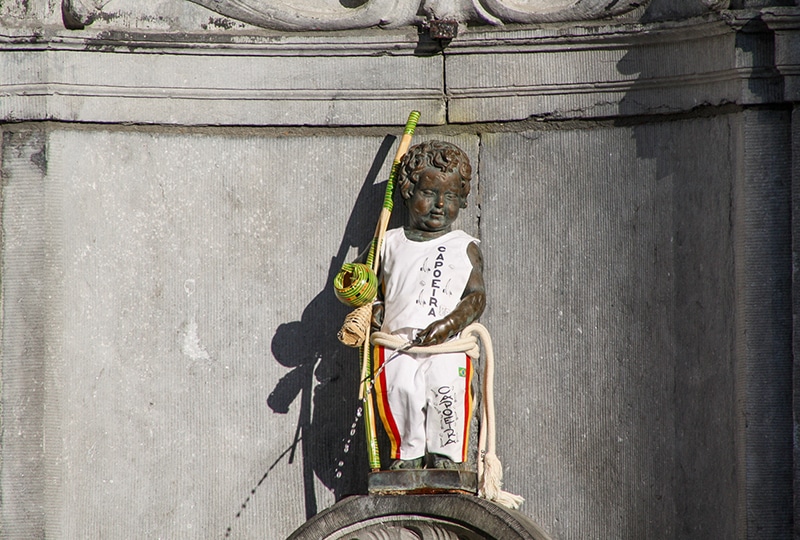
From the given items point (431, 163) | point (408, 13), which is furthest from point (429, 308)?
point (408, 13)

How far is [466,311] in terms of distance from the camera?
4.45m

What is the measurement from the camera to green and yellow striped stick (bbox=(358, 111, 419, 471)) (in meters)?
4.46

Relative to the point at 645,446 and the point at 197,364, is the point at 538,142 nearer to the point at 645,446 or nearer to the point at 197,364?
the point at 645,446

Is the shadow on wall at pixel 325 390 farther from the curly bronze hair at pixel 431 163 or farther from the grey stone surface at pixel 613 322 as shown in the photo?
the grey stone surface at pixel 613 322

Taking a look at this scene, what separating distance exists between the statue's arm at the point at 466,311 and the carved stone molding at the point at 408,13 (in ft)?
2.92

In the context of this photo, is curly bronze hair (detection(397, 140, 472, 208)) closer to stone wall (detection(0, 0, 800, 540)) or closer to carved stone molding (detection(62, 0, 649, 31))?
stone wall (detection(0, 0, 800, 540))

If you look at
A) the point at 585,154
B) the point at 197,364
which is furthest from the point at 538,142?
the point at 197,364

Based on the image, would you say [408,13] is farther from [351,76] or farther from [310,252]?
[310,252]

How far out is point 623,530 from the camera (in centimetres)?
465

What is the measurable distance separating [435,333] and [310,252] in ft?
2.45

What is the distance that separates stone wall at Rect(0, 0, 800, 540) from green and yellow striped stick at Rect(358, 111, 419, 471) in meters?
0.14

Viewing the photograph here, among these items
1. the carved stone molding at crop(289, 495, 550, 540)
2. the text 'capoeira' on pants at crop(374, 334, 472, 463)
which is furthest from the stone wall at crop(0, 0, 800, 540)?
the carved stone molding at crop(289, 495, 550, 540)

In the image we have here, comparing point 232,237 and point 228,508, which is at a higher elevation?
point 232,237

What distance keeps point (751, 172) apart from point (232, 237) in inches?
71.9
